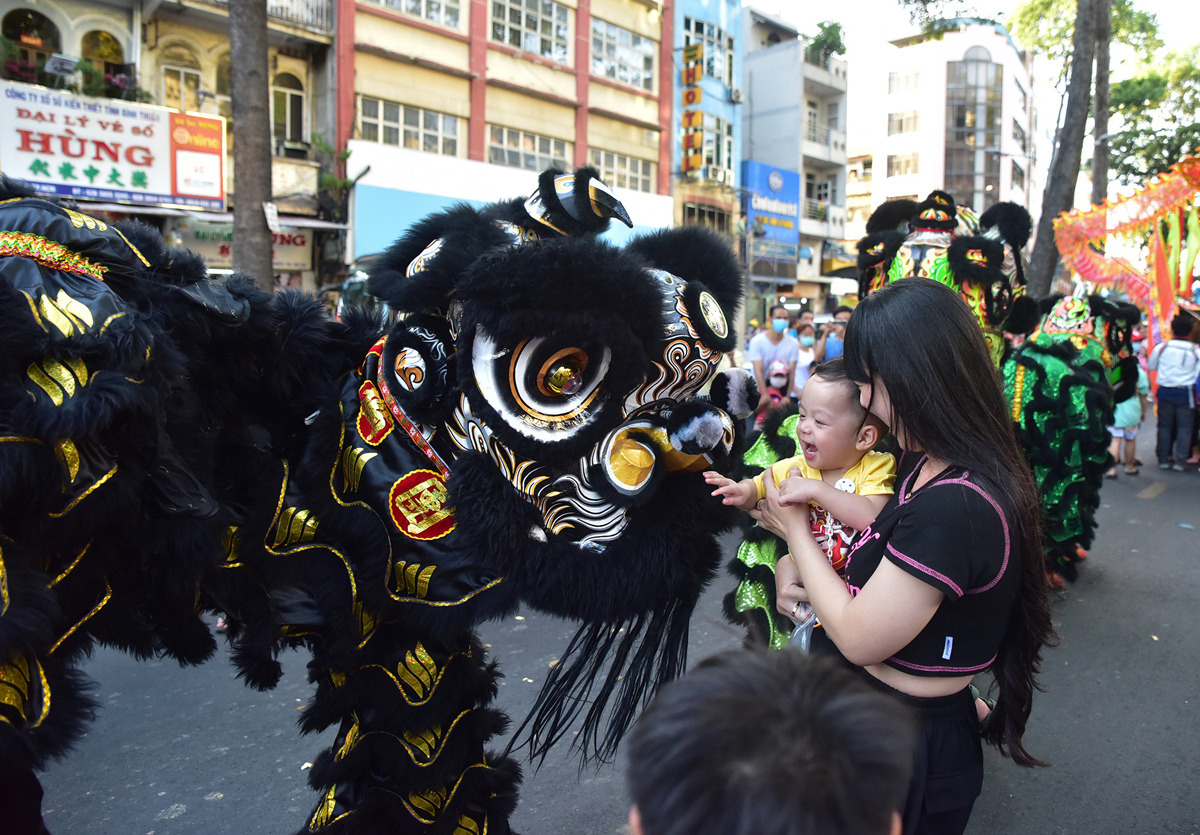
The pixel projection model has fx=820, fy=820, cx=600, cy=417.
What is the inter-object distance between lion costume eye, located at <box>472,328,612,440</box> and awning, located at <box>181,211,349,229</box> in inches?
498

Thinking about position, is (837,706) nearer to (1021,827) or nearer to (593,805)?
(593,805)

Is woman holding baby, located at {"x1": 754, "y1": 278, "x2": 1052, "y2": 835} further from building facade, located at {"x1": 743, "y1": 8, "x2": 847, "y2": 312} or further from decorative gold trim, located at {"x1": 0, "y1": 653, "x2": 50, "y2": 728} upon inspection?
building facade, located at {"x1": 743, "y1": 8, "x2": 847, "y2": 312}

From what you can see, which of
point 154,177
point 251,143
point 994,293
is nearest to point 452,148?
point 154,177

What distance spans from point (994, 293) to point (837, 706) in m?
3.23

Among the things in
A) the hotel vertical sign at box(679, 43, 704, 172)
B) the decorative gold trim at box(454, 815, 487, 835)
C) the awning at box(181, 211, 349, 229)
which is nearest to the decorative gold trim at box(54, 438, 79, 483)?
the decorative gold trim at box(454, 815, 487, 835)

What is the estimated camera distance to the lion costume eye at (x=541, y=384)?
140cm

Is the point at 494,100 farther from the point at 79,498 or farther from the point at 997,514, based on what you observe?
the point at 997,514

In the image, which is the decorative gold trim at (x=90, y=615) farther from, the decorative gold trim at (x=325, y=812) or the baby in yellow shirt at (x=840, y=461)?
the baby in yellow shirt at (x=840, y=461)

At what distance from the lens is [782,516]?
5.25 feet

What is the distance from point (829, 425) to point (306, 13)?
54.9 feet

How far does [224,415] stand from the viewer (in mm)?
1676

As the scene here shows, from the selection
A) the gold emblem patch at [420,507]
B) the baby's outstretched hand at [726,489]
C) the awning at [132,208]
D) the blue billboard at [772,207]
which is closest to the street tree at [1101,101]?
the baby's outstretched hand at [726,489]

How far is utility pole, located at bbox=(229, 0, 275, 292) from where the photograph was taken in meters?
5.63

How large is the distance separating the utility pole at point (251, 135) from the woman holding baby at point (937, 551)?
502cm
